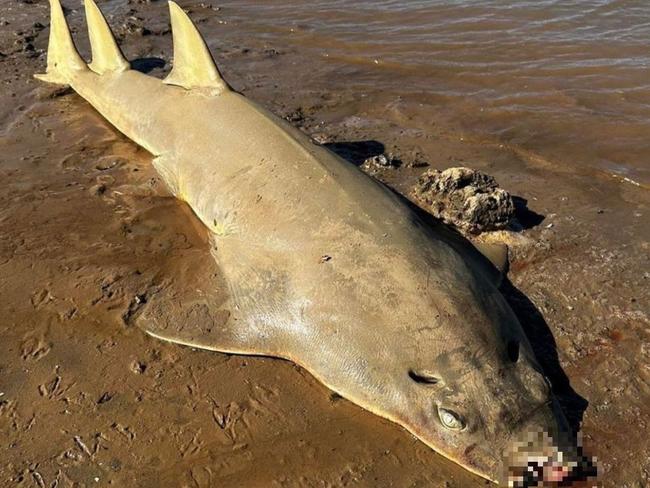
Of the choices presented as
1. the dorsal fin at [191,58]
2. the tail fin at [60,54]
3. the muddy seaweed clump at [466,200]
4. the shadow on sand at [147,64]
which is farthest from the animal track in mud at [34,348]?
the shadow on sand at [147,64]

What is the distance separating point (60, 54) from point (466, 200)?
6489mm

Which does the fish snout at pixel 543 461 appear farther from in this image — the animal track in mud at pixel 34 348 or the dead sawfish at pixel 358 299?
the animal track in mud at pixel 34 348

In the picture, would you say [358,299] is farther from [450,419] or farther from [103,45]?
[103,45]

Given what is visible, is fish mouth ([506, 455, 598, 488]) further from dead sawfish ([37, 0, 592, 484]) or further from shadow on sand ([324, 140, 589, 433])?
shadow on sand ([324, 140, 589, 433])

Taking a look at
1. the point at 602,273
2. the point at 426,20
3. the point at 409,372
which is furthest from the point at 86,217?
the point at 426,20

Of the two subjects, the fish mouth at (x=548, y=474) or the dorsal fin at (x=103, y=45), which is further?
the dorsal fin at (x=103, y=45)

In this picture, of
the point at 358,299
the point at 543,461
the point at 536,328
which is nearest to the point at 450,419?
the point at 543,461

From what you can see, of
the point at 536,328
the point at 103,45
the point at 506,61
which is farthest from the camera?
the point at 506,61

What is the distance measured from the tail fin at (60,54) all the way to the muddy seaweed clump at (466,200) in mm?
5438

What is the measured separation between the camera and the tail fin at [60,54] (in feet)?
27.2

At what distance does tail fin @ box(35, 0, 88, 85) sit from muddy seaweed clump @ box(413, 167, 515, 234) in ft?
17.8

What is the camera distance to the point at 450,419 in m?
3.45

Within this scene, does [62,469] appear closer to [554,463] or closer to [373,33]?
[554,463]

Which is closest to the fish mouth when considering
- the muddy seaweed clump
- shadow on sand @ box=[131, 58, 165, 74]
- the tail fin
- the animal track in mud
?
the muddy seaweed clump
